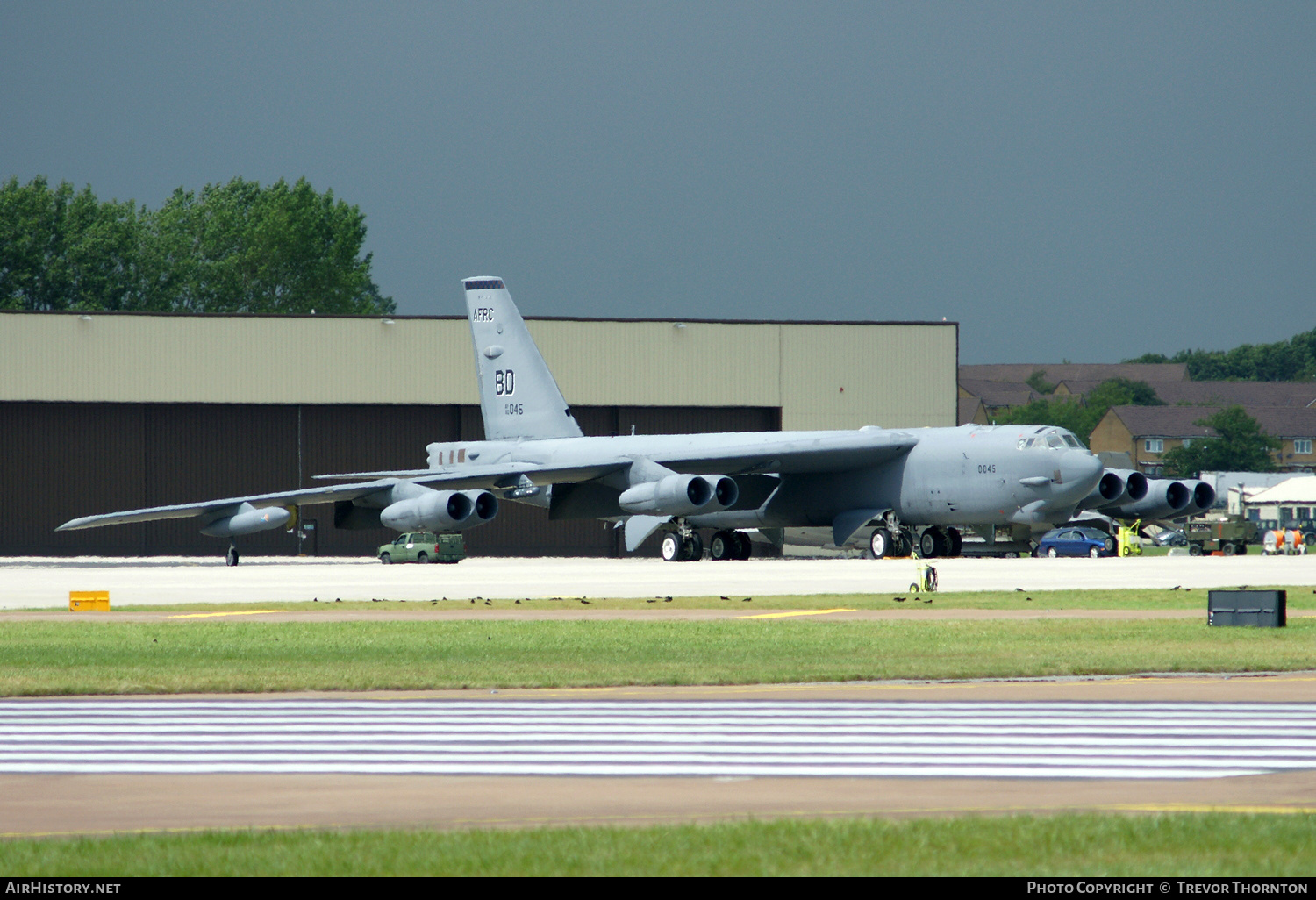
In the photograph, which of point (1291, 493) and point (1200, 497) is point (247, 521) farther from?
point (1291, 493)

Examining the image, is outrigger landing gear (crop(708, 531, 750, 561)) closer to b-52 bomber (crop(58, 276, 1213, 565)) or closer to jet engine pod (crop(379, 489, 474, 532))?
b-52 bomber (crop(58, 276, 1213, 565))

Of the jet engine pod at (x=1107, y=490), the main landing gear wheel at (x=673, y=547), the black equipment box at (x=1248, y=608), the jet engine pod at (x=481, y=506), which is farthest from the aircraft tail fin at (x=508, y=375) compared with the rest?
the black equipment box at (x=1248, y=608)

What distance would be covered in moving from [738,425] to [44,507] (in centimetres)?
2623

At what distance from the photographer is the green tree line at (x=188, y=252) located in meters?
110

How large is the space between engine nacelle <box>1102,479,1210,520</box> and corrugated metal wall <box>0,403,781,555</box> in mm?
20379

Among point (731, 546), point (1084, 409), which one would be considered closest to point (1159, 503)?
point (731, 546)

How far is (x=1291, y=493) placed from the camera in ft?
287

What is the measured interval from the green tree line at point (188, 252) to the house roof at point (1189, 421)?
81133 mm

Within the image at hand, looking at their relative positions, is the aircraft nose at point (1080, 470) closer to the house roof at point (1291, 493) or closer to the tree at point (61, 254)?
the house roof at point (1291, 493)

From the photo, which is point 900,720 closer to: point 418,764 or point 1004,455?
point 418,764

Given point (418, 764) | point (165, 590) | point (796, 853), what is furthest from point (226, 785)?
point (165, 590)

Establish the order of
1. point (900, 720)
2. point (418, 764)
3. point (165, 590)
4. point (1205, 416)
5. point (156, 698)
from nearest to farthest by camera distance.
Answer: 1. point (418, 764)
2. point (900, 720)
3. point (156, 698)
4. point (165, 590)
5. point (1205, 416)

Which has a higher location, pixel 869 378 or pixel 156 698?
pixel 869 378

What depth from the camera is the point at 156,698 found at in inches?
631
